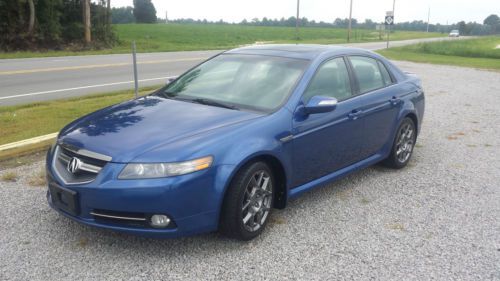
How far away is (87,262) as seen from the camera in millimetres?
3475

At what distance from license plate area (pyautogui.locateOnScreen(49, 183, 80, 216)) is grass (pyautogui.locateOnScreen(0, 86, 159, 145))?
303cm

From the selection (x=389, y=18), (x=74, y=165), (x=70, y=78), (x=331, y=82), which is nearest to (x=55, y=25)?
(x=70, y=78)

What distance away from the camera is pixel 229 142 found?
3.64 m

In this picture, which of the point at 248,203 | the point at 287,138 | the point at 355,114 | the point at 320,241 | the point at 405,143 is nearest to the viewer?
the point at 248,203

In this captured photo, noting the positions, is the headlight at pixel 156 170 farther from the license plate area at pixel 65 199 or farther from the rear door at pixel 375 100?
the rear door at pixel 375 100

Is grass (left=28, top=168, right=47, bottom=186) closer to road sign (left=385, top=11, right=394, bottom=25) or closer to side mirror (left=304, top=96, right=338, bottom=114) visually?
side mirror (left=304, top=96, right=338, bottom=114)

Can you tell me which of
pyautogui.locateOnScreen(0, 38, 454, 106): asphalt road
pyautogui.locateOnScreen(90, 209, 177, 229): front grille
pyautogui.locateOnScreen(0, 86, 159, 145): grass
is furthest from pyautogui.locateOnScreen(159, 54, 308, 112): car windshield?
pyautogui.locateOnScreen(0, 38, 454, 106): asphalt road

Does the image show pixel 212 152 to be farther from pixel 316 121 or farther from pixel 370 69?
pixel 370 69

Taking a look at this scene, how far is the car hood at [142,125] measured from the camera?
3514 mm

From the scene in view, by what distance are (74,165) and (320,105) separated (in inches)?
79.9

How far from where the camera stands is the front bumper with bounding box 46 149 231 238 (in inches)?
130

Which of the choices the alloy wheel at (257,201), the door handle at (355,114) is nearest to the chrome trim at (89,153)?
the alloy wheel at (257,201)

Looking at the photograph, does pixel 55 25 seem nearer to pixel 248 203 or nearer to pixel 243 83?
pixel 243 83

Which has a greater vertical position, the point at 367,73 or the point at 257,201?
the point at 367,73
